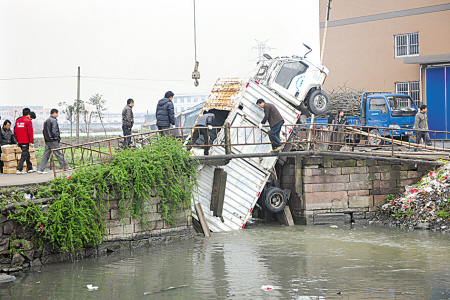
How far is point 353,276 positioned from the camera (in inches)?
364

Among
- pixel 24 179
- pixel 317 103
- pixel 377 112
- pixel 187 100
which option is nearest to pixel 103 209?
pixel 24 179

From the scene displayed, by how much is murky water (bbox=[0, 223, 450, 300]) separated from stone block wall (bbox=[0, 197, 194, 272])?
242 millimetres

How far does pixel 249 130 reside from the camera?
46.5 feet

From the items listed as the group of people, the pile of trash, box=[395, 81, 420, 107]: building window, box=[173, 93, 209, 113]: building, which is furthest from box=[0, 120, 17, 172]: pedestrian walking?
box=[173, 93, 209, 113]: building

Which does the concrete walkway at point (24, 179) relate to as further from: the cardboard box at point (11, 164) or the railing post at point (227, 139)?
the railing post at point (227, 139)

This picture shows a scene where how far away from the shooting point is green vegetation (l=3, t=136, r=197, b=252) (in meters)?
10.1

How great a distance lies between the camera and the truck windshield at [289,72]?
49.8 feet

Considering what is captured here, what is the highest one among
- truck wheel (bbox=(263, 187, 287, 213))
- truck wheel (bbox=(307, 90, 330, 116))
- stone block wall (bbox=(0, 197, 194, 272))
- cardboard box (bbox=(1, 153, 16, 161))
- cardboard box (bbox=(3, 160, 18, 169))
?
truck wheel (bbox=(307, 90, 330, 116))

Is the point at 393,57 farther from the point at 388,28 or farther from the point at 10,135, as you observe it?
the point at 10,135

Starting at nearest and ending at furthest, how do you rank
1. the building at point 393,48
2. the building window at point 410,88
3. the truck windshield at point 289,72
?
the truck windshield at point 289,72, the building at point 393,48, the building window at point 410,88

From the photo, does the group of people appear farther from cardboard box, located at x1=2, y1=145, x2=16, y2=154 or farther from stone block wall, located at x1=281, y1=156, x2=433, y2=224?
stone block wall, located at x1=281, y1=156, x2=433, y2=224

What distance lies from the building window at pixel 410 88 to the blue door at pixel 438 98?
92.2 inches

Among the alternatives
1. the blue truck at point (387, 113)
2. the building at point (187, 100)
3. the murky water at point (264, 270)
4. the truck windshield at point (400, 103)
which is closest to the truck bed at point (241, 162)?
the murky water at point (264, 270)

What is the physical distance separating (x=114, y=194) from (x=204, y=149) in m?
3.07
